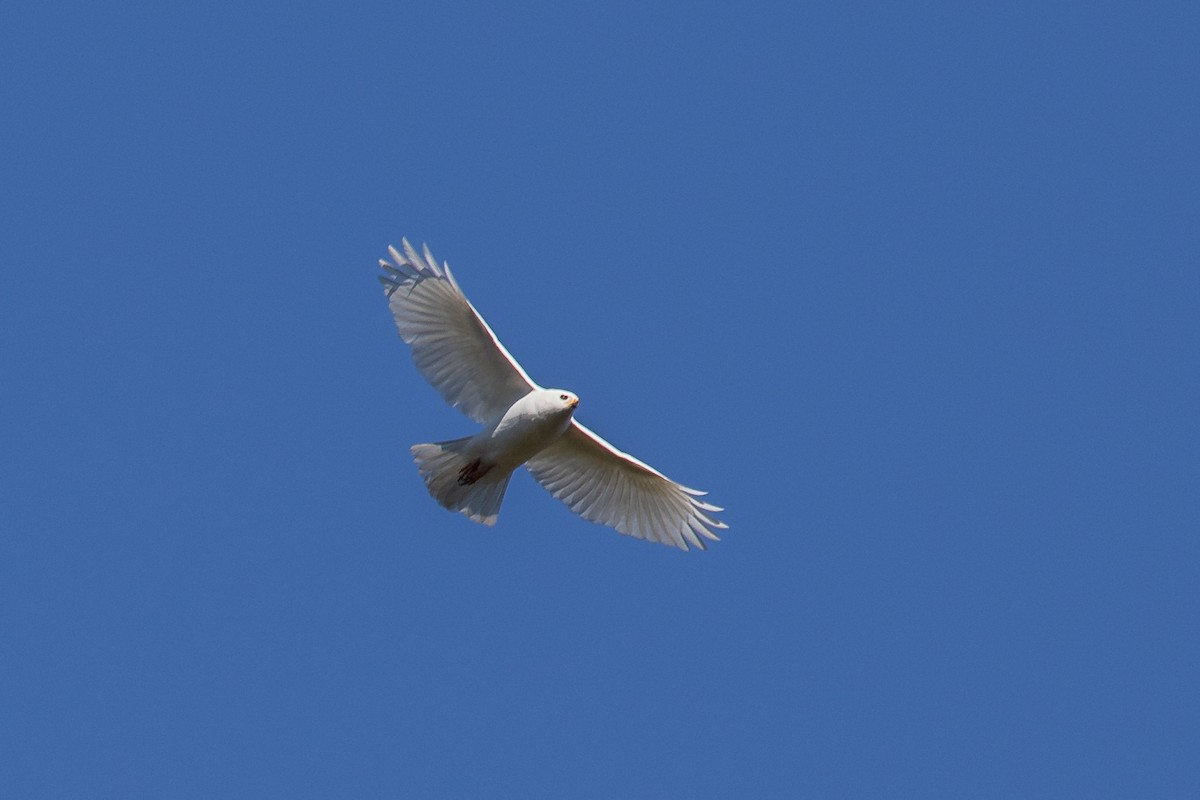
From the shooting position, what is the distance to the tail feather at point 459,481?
2578cm

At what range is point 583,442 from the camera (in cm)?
2648

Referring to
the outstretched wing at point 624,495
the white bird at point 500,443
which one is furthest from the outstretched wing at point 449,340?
the outstretched wing at point 624,495

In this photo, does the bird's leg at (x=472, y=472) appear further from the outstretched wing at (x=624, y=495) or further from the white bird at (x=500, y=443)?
the outstretched wing at (x=624, y=495)

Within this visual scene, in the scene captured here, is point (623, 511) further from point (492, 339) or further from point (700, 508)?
point (492, 339)

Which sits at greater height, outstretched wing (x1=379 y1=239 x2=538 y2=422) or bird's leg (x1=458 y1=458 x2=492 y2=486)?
outstretched wing (x1=379 y1=239 x2=538 y2=422)

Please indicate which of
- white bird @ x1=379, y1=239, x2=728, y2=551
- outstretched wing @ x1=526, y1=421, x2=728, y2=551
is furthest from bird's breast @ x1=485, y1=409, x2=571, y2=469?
outstretched wing @ x1=526, y1=421, x2=728, y2=551

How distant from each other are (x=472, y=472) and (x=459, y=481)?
0.20 meters

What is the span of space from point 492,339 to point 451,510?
2.08 meters

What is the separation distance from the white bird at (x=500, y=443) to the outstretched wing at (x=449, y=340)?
0.01 metres

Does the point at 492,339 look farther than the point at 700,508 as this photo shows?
No

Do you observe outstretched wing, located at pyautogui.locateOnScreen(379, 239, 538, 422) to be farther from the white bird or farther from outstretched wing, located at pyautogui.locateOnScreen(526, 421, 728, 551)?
outstretched wing, located at pyautogui.locateOnScreen(526, 421, 728, 551)

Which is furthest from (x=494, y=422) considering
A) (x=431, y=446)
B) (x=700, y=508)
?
(x=700, y=508)

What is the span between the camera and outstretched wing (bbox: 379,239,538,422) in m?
25.2

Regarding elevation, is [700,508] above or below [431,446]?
above
